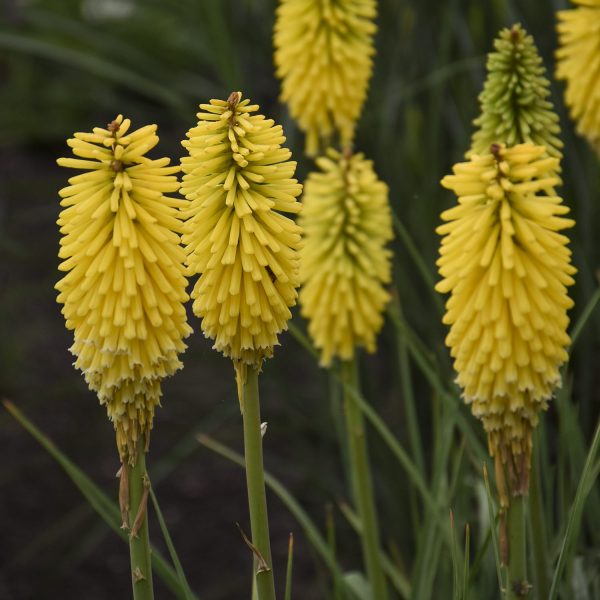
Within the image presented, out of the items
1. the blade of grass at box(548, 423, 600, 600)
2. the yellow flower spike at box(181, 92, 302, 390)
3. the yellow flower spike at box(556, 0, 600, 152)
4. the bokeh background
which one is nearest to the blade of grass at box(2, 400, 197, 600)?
the yellow flower spike at box(181, 92, 302, 390)

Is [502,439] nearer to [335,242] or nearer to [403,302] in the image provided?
[335,242]

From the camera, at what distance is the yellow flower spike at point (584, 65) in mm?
3486

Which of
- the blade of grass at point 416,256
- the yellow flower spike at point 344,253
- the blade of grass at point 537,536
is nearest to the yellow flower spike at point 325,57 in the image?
the yellow flower spike at point 344,253

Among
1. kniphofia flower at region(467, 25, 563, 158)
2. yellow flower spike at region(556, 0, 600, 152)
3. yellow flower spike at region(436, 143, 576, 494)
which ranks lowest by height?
yellow flower spike at region(436, 143, 576, 494)

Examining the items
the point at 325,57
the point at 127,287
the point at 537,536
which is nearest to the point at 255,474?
the point at 127,287

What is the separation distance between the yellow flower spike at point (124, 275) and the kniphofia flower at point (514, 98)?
0.93 m

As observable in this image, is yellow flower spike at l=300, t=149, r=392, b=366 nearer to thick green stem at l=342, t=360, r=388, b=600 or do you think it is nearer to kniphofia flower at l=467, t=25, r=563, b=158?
thick green stem at l=342, t=360, r=388, b=600

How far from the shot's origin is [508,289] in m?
2.14

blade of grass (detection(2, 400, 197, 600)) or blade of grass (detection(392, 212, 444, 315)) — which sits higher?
blade of grass (detection(392, 212, 444, 315))

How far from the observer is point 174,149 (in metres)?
6.17

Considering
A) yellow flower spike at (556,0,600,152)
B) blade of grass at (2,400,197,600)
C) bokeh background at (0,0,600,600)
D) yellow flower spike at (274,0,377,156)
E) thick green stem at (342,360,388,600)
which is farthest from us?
bokeh background at (0,0,600,600)

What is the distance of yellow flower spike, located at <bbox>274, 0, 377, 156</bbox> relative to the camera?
3.69 m

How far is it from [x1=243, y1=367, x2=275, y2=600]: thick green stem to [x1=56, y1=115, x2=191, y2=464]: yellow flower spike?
169mm

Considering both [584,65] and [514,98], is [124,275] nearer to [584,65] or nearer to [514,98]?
[514,98]
